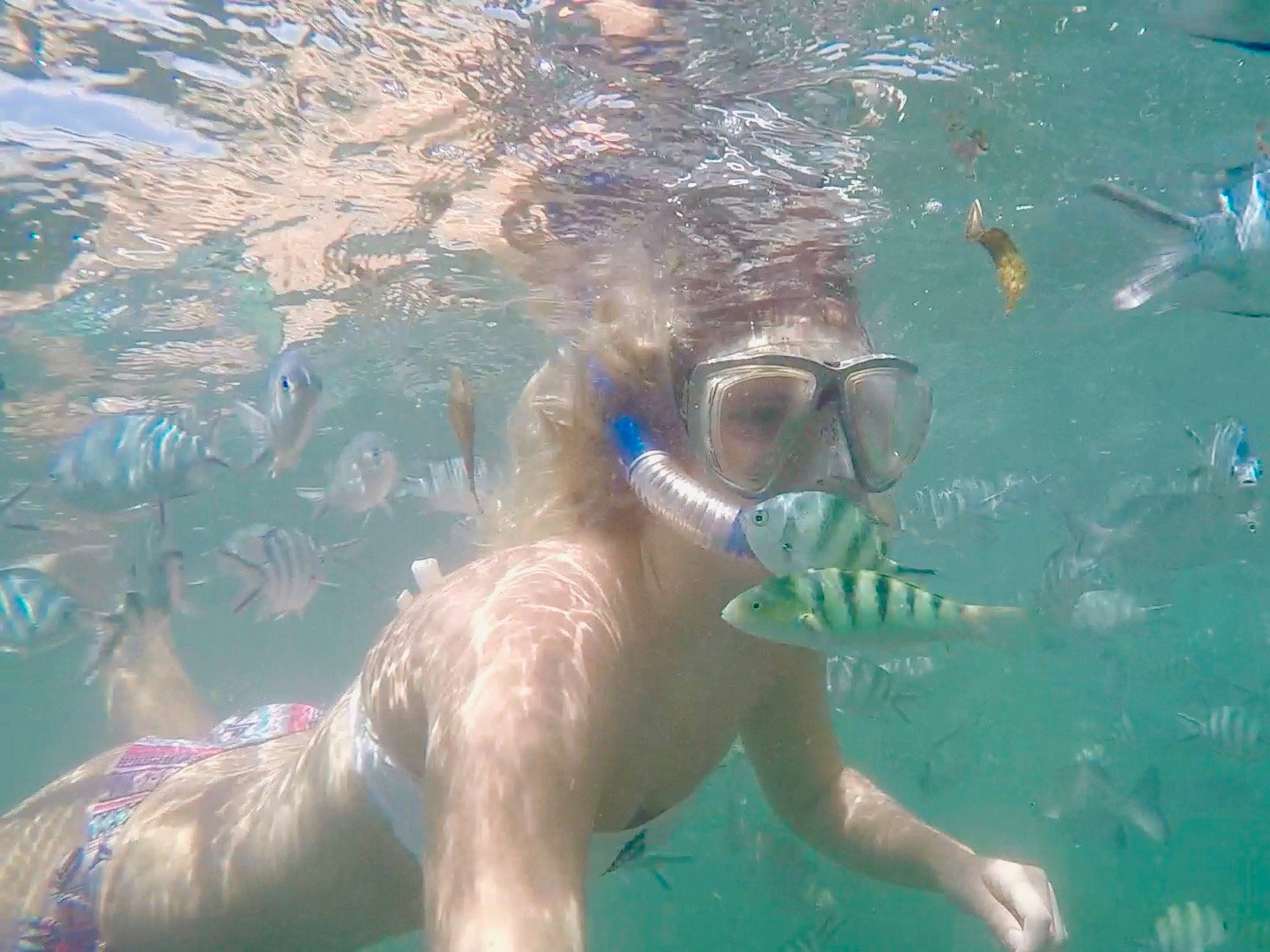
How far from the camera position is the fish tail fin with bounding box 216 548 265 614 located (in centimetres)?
754

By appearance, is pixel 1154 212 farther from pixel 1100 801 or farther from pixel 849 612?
pixel 1100 801

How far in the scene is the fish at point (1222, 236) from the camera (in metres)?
4.02

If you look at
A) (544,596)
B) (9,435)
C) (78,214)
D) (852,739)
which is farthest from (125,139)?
(852,739)

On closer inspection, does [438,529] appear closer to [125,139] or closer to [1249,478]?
[125,139]

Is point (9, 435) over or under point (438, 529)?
over

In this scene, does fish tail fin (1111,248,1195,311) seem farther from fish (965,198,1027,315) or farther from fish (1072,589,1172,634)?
fish (1072,589,1172,634)

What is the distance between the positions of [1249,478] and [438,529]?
101 feet

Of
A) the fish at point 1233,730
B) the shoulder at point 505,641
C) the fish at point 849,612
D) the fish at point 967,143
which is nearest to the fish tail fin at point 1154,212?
the fish at point 849,612

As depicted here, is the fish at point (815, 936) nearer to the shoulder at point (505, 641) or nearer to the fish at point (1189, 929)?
the fish at point (1189, 929)

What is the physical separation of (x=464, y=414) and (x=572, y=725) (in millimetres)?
2100

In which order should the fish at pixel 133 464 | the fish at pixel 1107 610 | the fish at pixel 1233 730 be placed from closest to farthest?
the fish at pixel 133 464, the fish at pixel 1233 730, the fish at pixel 1107 610

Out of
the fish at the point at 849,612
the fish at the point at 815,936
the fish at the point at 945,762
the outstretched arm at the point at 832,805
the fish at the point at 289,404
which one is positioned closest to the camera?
the fish at the point at 849,612

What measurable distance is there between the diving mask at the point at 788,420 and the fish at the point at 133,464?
4.41 meters

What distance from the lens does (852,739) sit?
174 ft
